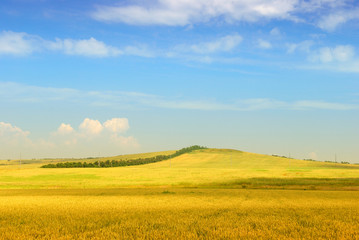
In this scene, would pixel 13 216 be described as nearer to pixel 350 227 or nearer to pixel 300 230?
pixel 300 230

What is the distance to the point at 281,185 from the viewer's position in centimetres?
4828

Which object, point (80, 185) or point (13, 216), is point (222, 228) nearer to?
point (13, 216)

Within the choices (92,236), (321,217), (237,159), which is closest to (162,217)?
(92,236)

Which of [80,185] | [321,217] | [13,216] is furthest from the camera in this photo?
[80,185]

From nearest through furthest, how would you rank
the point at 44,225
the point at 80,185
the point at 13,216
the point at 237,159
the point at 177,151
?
1. the point at 44,225
2. the point at 13,216
3. the point at 80,185
4. the point at 237,159
5. the point at 177,151

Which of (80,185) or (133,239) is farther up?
(133,239)

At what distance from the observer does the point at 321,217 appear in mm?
14281

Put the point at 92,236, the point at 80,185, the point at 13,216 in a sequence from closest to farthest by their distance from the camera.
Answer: the point at 92,236
the point at 13,216
the point at 80,185

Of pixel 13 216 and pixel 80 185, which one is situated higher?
pixel 13 216

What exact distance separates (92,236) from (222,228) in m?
4.54

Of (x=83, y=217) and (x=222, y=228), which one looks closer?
(x=222, y=228)

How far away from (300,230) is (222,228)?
279 centimetres

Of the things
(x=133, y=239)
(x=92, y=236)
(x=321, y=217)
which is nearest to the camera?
(x=133, y=239)

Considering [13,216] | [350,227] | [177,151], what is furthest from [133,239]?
[177,151]
